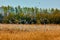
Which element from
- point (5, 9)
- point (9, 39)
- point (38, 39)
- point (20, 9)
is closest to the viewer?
point (9, 39)

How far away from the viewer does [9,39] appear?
9.48 meters

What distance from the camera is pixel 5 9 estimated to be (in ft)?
217

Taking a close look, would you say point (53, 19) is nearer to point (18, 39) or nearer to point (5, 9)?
point (5, 9)

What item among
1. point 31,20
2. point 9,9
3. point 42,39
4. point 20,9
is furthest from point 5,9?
point 42,39

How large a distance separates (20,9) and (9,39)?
61.1m

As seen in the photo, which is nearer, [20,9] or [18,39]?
[18,39]

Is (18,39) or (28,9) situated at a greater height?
(18,39)

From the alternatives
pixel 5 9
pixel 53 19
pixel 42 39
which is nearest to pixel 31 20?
pixel 53 19

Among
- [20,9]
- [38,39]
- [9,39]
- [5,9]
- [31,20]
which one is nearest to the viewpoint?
[9,39]

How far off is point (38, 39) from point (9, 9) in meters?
58.4

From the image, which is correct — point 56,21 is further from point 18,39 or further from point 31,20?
point 18,39

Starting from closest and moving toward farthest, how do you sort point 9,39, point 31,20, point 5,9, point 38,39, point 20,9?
point 9,39 → point 38,39 → point 31,20 → point 5,9 → point 20,9

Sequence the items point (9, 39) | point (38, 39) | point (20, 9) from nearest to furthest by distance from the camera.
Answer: point (9, 39), point (38, 39), point (20, 9)

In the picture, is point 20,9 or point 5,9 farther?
point 20,9
